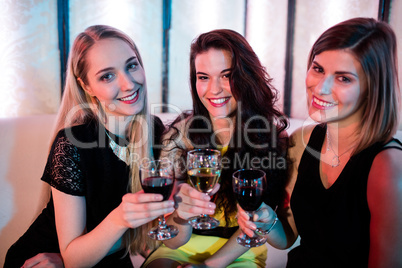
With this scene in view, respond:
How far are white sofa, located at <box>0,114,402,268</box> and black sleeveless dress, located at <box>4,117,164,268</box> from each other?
0.50 meters

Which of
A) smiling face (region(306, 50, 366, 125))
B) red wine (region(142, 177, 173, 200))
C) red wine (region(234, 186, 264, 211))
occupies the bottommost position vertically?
red wine (region(234, 186, 264, 211))

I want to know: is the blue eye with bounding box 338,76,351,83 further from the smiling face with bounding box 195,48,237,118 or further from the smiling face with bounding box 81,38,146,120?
the smiling face with bounding box 81,38,146,120

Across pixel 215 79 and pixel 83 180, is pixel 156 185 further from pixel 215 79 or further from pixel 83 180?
pixel 215 79

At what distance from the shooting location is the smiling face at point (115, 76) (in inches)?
68.7

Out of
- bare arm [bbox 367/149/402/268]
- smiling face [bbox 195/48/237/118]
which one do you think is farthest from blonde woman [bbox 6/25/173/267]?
bare arm [bbox 367/149/402/268]

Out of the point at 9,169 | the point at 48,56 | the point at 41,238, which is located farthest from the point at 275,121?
the point at 48,56

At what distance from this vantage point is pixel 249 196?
133 centimetres

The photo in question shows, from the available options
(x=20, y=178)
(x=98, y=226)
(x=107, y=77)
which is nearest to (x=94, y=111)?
(x=107, y=77)

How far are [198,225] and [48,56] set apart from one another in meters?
3.14

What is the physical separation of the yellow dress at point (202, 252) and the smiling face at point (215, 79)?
1.94ft

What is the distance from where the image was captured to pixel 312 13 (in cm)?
412

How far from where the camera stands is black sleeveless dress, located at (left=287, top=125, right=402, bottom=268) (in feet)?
4.71

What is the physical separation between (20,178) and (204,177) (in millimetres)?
1599

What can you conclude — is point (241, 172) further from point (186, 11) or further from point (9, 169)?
point (186, 11)
